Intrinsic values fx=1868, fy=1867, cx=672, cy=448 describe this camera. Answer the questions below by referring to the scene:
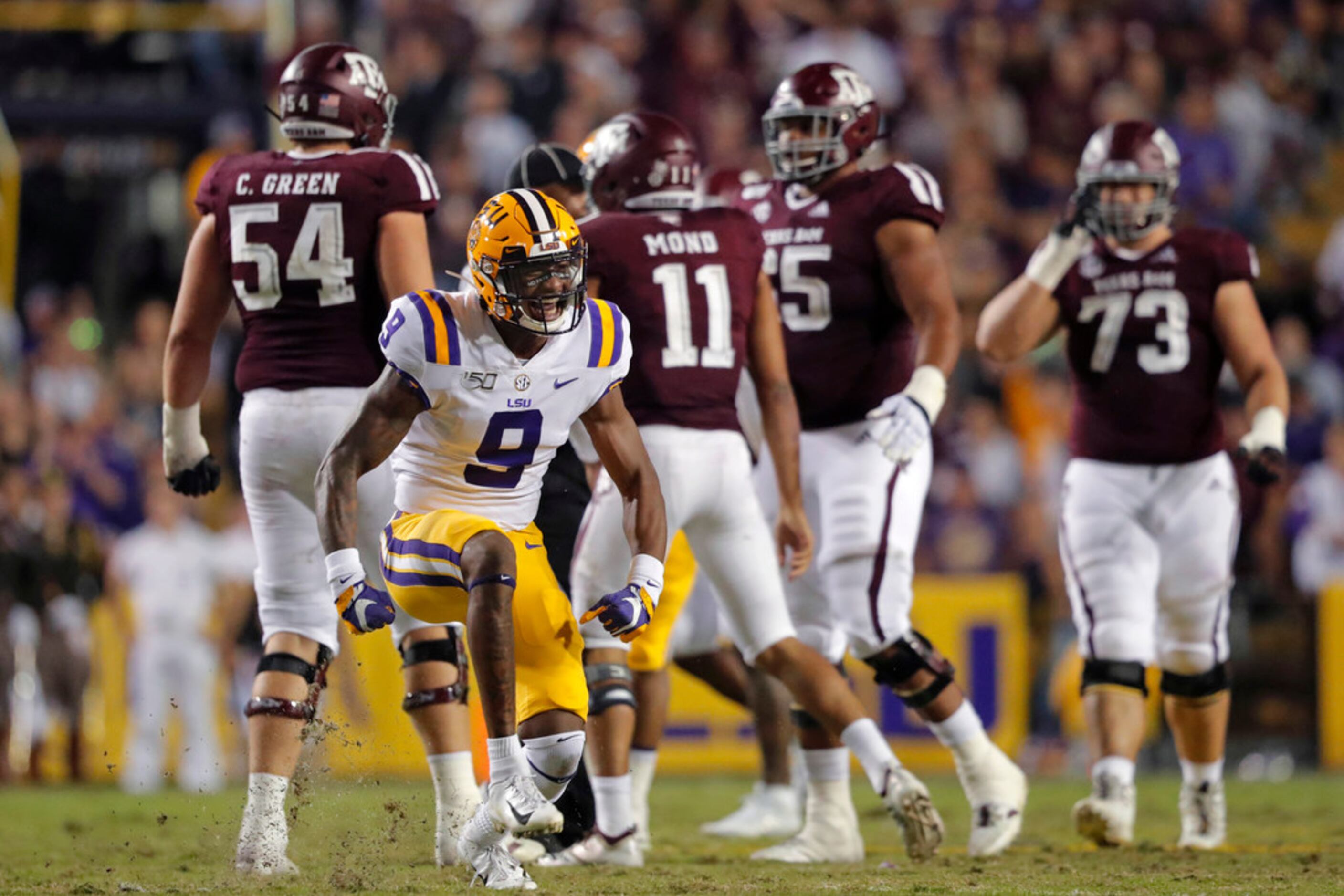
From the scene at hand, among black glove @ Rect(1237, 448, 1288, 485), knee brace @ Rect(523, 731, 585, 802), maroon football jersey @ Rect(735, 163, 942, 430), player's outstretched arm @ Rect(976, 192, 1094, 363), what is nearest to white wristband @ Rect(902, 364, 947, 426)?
maroon football jersey @ Rect(735, 163, 942, 430)

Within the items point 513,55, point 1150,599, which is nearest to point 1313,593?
point 1150,599

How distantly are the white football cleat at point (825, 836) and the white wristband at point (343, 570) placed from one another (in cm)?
193

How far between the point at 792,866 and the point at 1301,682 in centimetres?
565

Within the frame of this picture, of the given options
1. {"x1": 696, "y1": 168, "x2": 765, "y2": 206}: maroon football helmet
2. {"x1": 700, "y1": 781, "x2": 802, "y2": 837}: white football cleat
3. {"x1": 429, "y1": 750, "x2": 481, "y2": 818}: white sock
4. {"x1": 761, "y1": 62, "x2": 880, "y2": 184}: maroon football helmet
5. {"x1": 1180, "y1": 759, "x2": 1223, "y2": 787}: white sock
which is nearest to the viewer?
{"x1": 429, "y1": 750, "x2": 481, "y2": 818}: white sock

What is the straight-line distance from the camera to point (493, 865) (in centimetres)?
468

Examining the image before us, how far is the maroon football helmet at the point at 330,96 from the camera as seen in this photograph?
5.50 metres

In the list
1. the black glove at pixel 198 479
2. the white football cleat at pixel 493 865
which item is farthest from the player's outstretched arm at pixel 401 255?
the white football cleat at pixel 493 865

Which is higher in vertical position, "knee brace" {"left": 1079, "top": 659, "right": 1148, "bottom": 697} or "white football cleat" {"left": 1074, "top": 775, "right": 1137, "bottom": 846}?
"knee brace" {"left": 1079, "top": 659, "right": 1148, "bottom": 697}

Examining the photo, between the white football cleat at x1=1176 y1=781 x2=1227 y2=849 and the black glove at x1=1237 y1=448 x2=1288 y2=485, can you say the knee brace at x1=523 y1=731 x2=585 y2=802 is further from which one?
the black glove at x1=1237 y1=448 x2=1288 y2=485

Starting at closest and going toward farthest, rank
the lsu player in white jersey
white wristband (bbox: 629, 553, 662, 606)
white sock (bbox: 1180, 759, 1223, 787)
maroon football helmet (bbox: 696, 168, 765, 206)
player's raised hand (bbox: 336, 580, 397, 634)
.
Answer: player's raised hand (bbox: 336, 580, 397, 634) → the lsu player in white jersey → white wristband (bbox: 629, 553, 662, 606) → white sock (bbox: 1180, 759, 1223, 787) → maroon football helmet (bbox: 696, 168, 765, 206)

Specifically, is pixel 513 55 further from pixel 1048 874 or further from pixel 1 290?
pixel 1048 874

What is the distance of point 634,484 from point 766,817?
2.49m

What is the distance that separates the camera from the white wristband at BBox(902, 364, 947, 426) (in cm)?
583

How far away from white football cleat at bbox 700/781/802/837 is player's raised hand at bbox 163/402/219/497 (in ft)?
7.84
